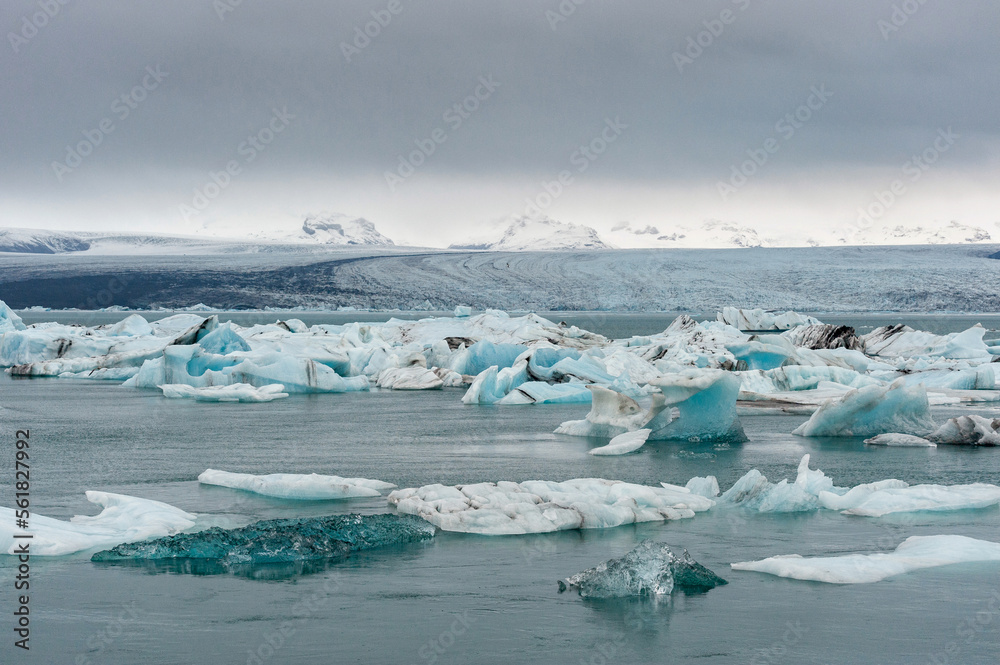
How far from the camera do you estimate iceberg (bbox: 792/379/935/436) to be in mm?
8555

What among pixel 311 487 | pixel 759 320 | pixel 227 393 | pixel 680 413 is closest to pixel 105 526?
pixel 311 487

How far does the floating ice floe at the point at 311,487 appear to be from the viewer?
5676 millimetres

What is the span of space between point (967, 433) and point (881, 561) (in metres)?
4.57

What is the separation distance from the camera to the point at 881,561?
13.7 ft

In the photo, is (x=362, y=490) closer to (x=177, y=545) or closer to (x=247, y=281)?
(x=177, y=545)

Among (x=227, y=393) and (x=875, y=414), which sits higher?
(x=227, y=393)

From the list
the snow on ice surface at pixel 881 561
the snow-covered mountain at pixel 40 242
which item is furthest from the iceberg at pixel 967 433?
the snow-covered mountain at pixel 40 242

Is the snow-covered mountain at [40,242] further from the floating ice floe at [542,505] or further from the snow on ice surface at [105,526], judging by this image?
the floating ice floe at [542,505]

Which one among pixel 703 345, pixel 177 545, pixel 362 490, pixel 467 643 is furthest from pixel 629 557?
pixel 703 345

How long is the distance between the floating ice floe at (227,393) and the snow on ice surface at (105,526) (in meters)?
7.25

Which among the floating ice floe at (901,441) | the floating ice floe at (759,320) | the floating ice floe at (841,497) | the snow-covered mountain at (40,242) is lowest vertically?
the floating ice floe at (841,497)

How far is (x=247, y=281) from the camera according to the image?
5662cm

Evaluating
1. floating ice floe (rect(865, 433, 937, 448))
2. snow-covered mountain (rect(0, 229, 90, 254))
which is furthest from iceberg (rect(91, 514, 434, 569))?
snow-covered mountain (rect(0, 229, 90, 254))

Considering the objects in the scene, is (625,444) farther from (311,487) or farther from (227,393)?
(227,393)
